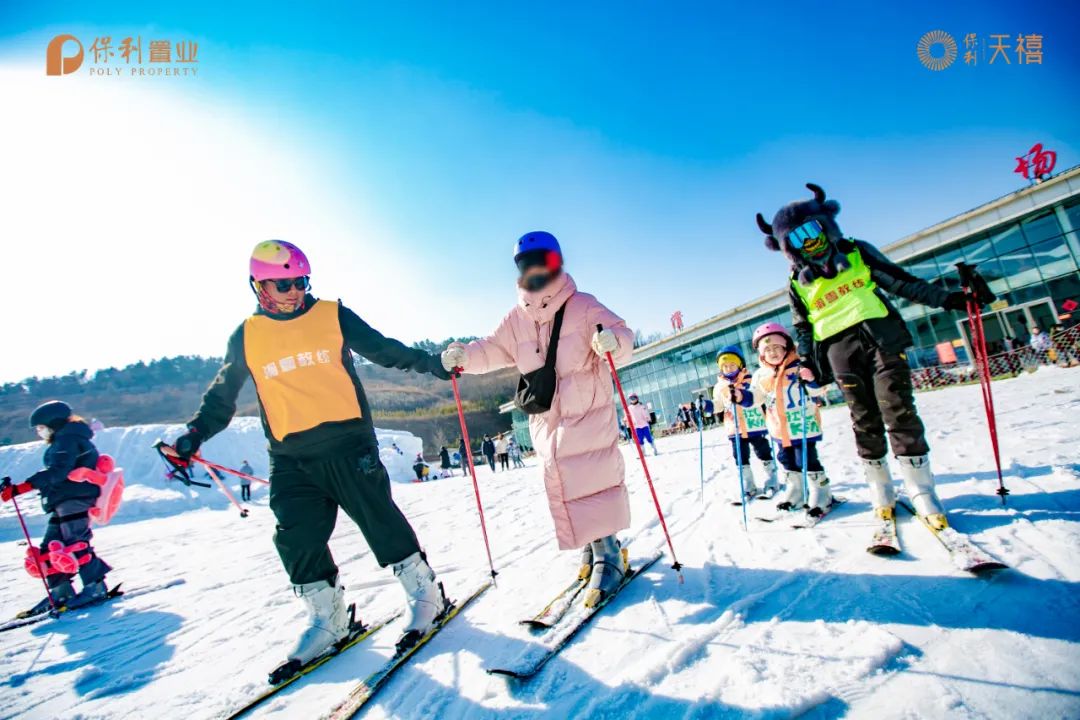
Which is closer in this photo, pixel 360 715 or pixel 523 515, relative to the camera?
pixel 360 715

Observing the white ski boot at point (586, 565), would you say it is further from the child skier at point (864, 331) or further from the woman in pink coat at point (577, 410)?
the child skier at point (864, 331)

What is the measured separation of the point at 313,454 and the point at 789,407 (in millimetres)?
3629

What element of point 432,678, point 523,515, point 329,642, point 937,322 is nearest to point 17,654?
point 329,642

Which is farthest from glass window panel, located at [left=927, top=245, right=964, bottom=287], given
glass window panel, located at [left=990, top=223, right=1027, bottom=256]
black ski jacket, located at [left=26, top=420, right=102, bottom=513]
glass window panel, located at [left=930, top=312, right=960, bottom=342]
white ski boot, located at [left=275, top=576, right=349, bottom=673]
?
black ski jacket, located at [left=26, top=420, right=102, bottom=513]

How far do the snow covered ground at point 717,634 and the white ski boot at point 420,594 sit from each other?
116 millimetres

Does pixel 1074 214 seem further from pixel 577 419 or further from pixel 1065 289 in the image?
pixel 577 419

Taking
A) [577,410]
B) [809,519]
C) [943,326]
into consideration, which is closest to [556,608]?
[577,410]

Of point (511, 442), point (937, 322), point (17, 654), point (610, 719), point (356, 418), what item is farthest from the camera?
point (511, 442)

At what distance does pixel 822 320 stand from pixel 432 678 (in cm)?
307

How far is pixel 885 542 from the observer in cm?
219

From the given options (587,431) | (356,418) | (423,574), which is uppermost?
(356,418)

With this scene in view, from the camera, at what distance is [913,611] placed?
5.49ft

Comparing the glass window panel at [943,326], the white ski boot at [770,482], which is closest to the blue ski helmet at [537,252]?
the white ski boot at [770,482]

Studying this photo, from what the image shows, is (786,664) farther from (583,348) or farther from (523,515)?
(523,515)
